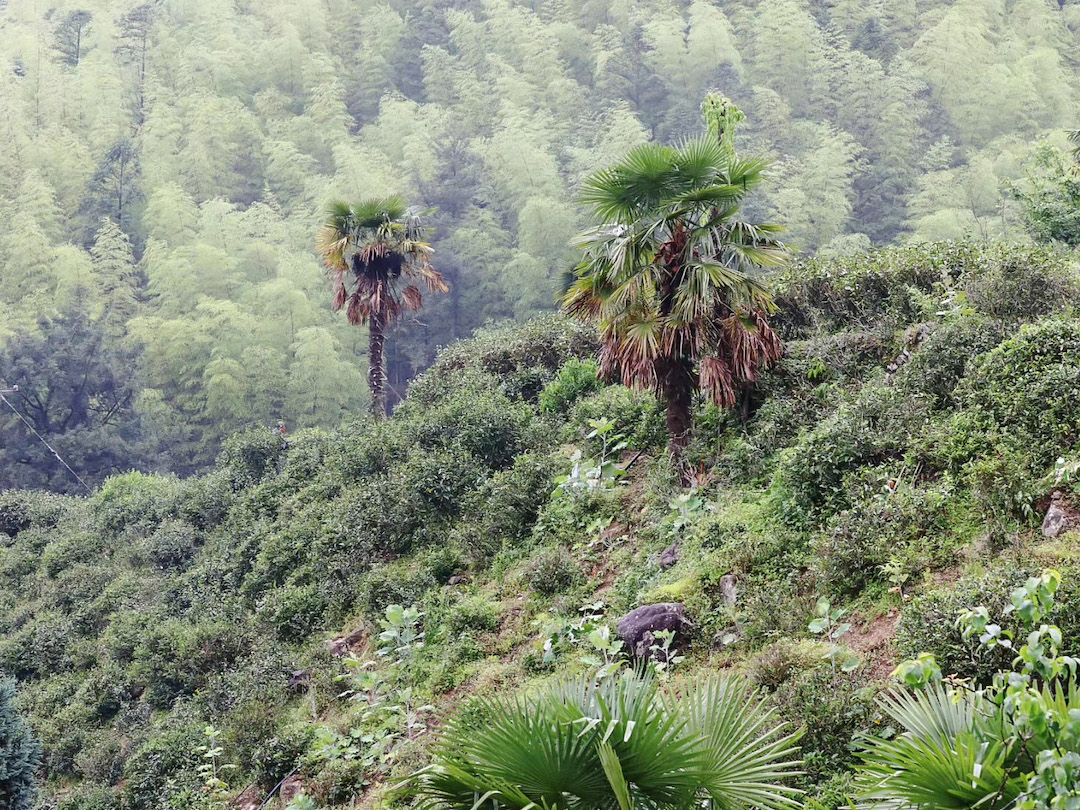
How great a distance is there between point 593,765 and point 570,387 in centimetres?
1052

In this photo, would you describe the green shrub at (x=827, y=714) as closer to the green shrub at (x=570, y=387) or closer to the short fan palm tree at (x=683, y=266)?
the short fan palm tree at (x=683, y=266)

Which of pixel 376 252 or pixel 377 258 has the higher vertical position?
pixel 376 252

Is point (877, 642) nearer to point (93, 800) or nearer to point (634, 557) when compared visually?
point (634, 557)

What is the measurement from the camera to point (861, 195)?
156ft

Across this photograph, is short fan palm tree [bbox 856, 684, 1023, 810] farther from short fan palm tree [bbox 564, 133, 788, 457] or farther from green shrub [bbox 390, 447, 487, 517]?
green shrub [bbox 390, 447, 487, 517]

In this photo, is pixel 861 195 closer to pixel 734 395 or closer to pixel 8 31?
pixel 734 395

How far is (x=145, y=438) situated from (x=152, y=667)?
28284 mm

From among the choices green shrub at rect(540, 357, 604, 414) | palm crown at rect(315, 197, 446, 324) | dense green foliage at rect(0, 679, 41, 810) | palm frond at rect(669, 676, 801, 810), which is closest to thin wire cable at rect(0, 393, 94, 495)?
palm crown at rect(315, 197, 446, 324)

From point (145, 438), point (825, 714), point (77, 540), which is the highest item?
point (825, 714)

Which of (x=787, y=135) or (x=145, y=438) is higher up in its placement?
(x=787, y=135)

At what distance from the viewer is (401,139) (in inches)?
2147

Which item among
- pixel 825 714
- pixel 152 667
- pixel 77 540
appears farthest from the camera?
pixel 77 540

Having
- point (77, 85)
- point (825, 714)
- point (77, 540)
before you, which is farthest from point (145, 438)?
point (825, 714)

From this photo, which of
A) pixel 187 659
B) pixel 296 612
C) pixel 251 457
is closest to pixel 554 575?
pixel 296 612
